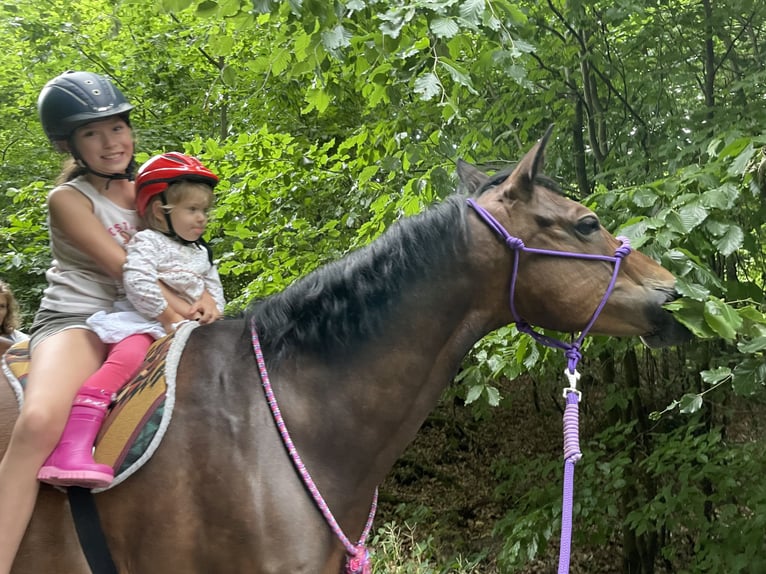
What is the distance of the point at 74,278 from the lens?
2.25m

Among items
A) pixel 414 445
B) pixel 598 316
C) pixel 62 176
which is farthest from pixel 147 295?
pixel 414 445

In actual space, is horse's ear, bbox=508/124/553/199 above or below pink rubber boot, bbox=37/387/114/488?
above

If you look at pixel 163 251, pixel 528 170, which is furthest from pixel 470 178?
pixel 163 251

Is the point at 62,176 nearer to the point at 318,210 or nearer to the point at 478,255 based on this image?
the point at 478,255

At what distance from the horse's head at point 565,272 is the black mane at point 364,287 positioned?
0.46ft

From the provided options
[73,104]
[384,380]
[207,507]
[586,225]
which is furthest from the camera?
[73,104]

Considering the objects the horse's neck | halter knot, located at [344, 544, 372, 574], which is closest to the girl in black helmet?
the horse's neck

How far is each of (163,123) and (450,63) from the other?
773 cm

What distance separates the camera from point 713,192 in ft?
8.43

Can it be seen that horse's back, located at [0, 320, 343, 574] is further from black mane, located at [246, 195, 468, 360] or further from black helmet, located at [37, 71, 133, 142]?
black helmet, located at [37, 71, 133, 142]

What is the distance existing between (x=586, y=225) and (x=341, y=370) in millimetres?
934

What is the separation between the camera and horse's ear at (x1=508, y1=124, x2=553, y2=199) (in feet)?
6.60

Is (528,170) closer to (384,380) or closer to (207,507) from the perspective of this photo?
(384,380)

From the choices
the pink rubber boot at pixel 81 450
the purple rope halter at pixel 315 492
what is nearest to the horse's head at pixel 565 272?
the purple rope halter at pixel 315 492
